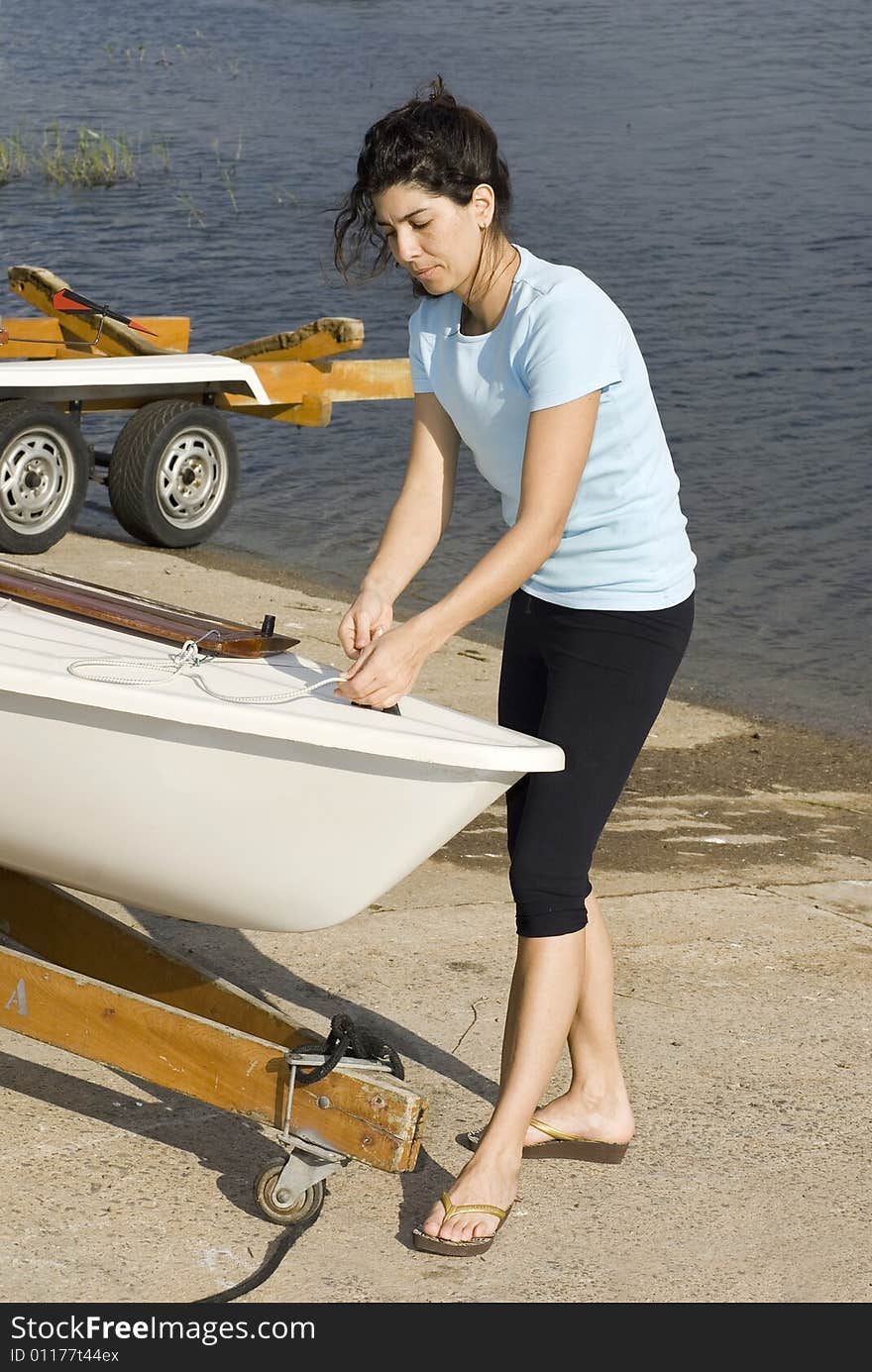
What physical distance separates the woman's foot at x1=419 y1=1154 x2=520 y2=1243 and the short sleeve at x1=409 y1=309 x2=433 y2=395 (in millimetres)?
1461

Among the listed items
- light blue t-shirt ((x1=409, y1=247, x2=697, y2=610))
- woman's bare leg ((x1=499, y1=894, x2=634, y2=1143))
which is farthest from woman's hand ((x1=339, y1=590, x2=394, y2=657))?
woman's bare leg ((x1=499, y1=894, x2=634, y2=1143))

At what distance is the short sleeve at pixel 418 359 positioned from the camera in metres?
3.38

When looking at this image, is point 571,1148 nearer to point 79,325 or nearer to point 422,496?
point 422,496

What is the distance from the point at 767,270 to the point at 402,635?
15.4 m

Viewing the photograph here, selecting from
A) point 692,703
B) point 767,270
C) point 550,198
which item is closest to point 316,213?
point 550,198

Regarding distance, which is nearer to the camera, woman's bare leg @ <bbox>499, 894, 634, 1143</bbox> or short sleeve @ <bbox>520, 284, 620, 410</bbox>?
short sleeve @ <bbox>520, 284, 620, 410</bbox>

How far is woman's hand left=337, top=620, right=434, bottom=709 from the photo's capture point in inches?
122

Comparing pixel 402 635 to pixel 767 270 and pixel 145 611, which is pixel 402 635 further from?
pixel 767 270

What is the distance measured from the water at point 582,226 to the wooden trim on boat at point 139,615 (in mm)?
5038

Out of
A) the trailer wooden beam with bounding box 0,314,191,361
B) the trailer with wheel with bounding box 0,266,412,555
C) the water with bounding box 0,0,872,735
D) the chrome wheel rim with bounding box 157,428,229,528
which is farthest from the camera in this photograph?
the water with bounding box 0,0,872,735

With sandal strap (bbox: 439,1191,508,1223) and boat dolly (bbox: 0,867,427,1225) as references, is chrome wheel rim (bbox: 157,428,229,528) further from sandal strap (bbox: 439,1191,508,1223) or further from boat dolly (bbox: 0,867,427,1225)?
sandal strap (bbox: 439,1191,508,1223)

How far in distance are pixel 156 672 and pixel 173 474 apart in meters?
6.83

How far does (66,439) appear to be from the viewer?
916 centimetres

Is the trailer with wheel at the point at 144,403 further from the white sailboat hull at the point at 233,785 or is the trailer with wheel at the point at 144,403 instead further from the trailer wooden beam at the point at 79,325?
the white sailboat hull at the point at 233,785
